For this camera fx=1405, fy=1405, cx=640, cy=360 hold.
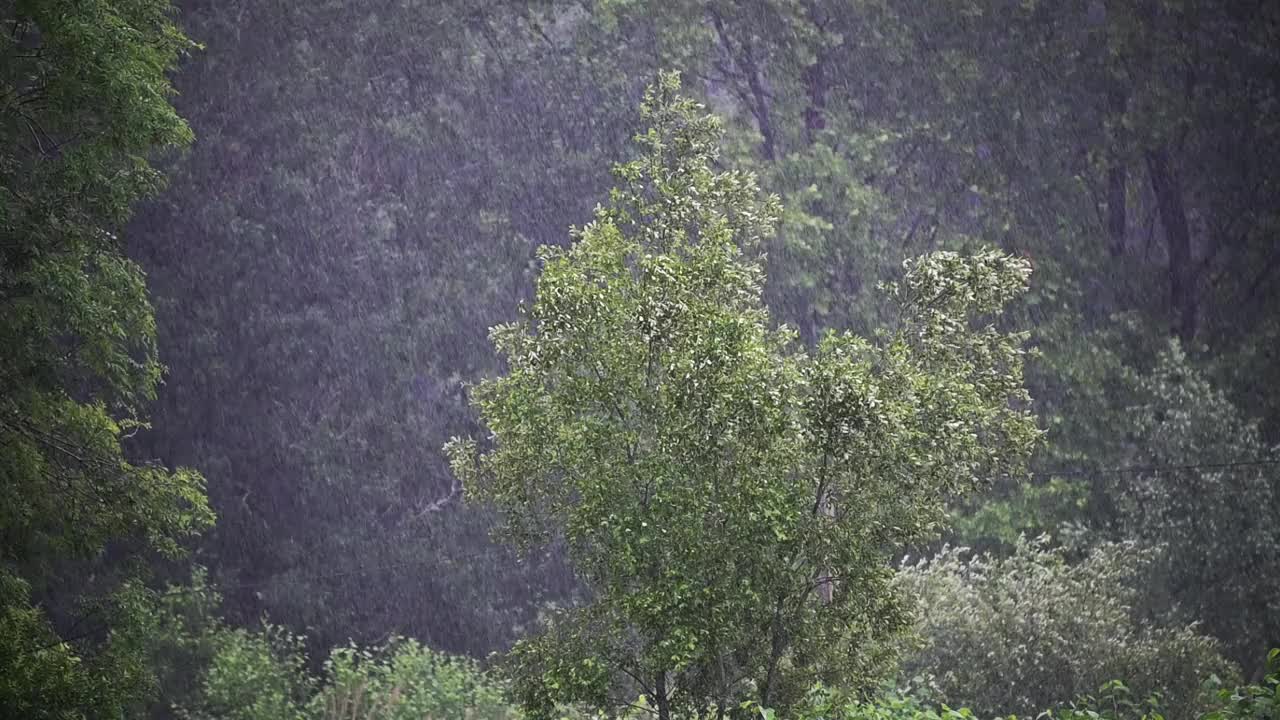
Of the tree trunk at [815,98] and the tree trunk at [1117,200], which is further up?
the tree trunk at [815,98]

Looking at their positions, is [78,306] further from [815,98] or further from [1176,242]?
[1176,242]

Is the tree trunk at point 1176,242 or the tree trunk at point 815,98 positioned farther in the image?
the tree trunk at point 815,98

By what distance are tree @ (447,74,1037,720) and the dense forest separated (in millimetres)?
39

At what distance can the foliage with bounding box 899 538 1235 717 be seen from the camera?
1953cm

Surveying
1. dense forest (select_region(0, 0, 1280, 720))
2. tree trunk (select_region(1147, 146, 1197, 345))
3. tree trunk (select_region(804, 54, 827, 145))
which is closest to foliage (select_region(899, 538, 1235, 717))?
dense forest (select_region(0, 0, 1280, 720))

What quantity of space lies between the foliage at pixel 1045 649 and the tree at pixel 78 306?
1075cm

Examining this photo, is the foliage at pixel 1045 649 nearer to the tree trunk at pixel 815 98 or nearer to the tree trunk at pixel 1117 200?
the tree trunk at pixel 1117 200

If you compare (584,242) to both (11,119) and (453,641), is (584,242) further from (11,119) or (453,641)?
(453,641)

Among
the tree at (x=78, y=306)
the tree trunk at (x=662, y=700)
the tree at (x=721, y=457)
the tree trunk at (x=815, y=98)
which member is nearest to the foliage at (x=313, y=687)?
the tree at (x=78, y=306)

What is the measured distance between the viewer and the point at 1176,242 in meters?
42.1

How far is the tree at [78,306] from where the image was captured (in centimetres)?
1314

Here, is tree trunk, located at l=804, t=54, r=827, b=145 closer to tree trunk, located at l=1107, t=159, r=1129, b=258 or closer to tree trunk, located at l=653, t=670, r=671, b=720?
tree trunk, located at l=1107, t=159, r=1129, b=258

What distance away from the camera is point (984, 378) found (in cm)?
1143

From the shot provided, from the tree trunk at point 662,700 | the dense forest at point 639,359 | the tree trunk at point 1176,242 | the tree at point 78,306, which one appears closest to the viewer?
the dense forest at point 639,359
